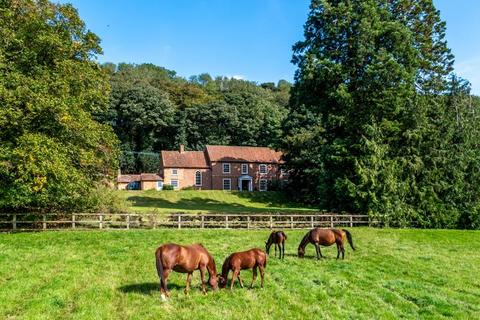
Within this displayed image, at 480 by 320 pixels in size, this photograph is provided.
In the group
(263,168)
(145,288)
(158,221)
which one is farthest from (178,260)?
(263,168)

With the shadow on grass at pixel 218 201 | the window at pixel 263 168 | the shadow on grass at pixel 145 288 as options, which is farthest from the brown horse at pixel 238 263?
the window at pixel 263 168

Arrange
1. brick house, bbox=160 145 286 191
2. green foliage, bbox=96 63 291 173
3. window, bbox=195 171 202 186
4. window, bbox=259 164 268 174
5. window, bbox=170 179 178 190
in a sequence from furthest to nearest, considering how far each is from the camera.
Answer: green foliage, bbox=96 63 291 173
window, bbox=259 164 268 174
window, bbox=195 171 202 186
brick house, bbox=160 145 286 191
window, bbox=170 179 178 190

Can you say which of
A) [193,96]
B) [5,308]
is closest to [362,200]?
[5,308]

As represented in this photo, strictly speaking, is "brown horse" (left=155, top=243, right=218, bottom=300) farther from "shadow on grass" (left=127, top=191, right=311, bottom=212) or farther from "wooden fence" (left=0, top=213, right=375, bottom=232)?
"shadow on grass" (left=127, top=191, right=311, bottom=212)

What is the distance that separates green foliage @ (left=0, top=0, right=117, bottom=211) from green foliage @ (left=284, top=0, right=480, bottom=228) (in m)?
15.8

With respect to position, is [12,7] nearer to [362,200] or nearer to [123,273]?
[123,273]

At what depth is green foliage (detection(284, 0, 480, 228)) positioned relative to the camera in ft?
89.0

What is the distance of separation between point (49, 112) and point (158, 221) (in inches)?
342

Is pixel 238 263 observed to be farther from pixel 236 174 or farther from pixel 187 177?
pixel 236 174

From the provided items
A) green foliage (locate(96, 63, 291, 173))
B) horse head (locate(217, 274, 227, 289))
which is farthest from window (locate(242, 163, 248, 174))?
horse head (locate(217, 274, 227, 289))

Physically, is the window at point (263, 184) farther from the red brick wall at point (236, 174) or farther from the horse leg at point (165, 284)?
the horse leg at point (165, 284)

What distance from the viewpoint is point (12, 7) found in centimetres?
2359

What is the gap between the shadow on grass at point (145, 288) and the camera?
9.38 meters

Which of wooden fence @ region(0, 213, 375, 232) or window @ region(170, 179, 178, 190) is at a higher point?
window @ region(170, 179, 178, 190)
